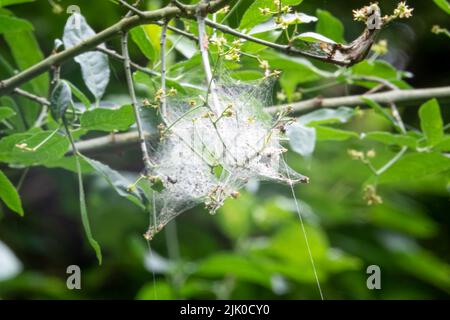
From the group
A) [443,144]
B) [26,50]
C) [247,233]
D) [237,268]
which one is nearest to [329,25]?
[443,144]

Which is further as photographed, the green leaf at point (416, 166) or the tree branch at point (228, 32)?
the green leaf at point (416, 166)

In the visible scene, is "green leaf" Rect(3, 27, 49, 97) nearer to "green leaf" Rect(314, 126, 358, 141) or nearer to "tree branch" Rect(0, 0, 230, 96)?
"tree branch" Rect(0, 0, 230, 96)

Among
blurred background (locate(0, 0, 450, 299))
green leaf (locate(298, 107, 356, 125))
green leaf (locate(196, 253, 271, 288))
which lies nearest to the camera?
green leaf (locate(298, 107, 356, 125))

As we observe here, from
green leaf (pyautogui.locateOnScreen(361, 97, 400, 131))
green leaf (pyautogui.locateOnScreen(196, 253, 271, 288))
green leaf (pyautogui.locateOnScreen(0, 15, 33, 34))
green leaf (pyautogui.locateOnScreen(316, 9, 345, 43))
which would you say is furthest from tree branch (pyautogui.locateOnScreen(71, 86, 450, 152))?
green leaf (pyautogui.locateOnScreen(196, 253, 271, 288))

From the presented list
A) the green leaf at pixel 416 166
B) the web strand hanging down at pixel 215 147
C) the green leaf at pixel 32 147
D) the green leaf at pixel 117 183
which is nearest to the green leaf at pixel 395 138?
the green leaf at pixel 416 166

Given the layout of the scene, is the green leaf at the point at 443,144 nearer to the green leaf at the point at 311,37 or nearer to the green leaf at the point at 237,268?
the green leaf at the point at 311,37

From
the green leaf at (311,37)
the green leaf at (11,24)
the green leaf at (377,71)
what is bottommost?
the green leaf at (311,37)
